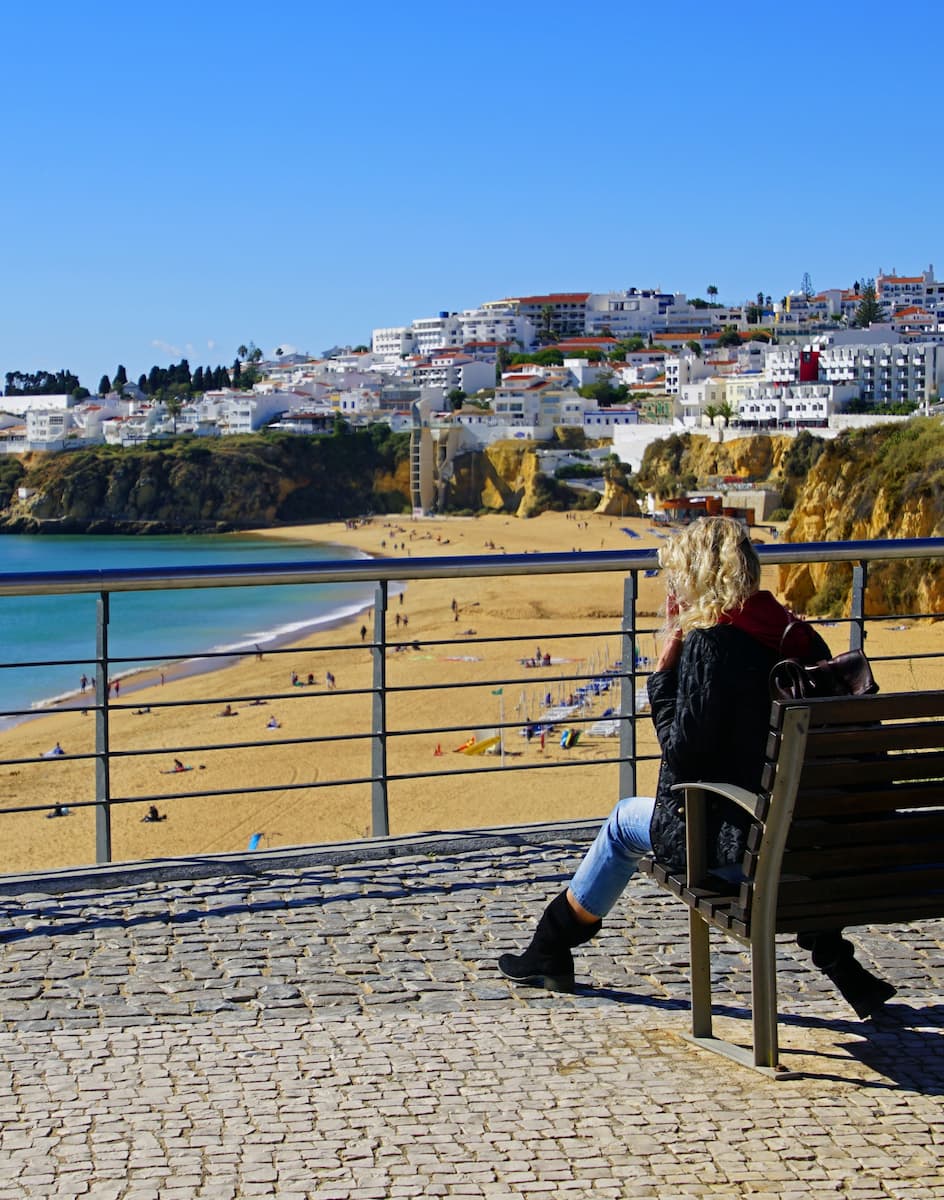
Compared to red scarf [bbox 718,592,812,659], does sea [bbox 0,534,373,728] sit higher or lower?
lower

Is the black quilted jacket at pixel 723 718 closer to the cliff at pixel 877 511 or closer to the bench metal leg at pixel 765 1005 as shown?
the bench metal leg at pixel 765 1005

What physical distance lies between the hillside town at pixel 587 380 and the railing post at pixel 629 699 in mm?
67794

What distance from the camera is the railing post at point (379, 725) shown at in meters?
4.73

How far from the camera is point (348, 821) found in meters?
15.8

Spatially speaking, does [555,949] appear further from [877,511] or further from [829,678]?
[877,511]

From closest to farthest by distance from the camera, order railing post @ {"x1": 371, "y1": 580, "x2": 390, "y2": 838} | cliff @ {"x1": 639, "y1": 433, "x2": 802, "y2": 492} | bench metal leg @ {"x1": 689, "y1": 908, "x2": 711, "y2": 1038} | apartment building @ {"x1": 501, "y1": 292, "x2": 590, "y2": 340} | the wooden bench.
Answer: the wooden bench
bench metal leg @ {"x1": 689, "y1": 908, "x2": 711, "y2": 1038}
railing post @ {"x1": 371, "y1": 580, "x2": 390, "y2": 838}
cliff @ {"x1": 639, "y1": 433, "x2": 802, "y2": 492}
apartment building @ {"x1": 501, "y1": 292, "x2": 590, "y2": 340}

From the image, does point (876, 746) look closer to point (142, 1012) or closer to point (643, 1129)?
point (643, 1129)

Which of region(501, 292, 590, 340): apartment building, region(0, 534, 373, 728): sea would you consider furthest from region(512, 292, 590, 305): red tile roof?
region(0, 534, 373, 728): sea

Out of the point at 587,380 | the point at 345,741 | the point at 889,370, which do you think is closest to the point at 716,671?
the point at 345,741

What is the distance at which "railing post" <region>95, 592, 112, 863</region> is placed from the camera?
4500 mm

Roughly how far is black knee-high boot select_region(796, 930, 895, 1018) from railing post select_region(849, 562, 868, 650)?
5.29ft

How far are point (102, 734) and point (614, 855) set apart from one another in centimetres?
186

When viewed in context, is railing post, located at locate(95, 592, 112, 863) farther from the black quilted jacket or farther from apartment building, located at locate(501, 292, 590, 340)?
apartment building, located at locate(501, 292, 590, 340)

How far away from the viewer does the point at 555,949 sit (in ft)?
11.6
